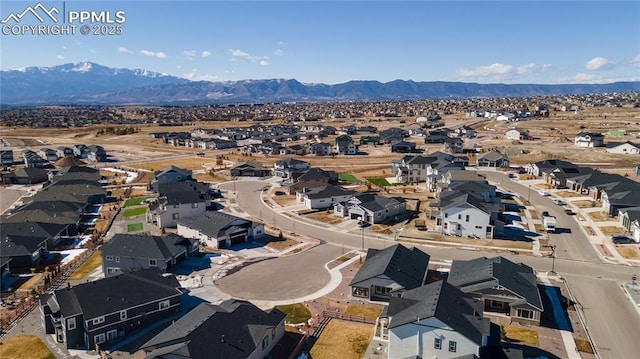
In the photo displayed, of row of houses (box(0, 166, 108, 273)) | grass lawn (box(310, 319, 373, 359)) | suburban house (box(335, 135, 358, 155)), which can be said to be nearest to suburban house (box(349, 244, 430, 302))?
grass lawn (box(310, 319, 373, 359))

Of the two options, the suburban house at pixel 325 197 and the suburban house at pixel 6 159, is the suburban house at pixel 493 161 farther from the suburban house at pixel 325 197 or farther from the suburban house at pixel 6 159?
the suburban house at pixel 6 159

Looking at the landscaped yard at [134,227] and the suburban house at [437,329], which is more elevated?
the suburban house at [437,329]

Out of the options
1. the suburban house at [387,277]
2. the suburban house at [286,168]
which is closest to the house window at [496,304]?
the suburban house at [387,277]

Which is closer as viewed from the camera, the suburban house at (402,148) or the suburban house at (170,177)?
the suburban house at (170,177)

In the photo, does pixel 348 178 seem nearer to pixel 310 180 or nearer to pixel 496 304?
pixel 310 180

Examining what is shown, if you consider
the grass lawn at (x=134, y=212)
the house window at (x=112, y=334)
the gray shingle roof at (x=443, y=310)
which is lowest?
the grass lawn at (x=134, y=212)

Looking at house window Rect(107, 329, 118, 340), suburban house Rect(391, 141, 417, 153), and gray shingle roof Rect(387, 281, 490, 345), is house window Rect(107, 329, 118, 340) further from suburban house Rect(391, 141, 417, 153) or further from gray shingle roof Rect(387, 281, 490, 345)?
suburban house Rect(391, 141, 417, 153)
